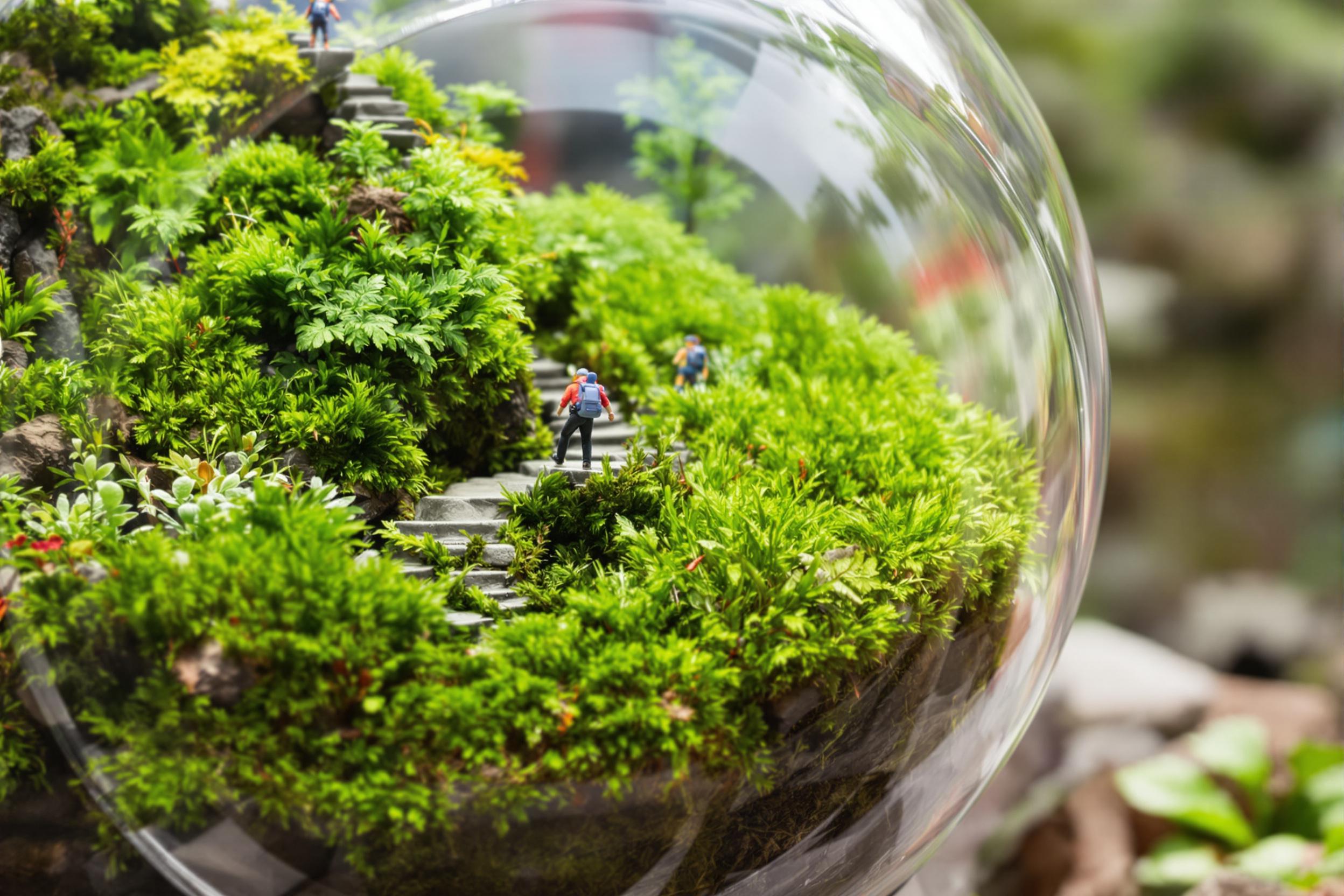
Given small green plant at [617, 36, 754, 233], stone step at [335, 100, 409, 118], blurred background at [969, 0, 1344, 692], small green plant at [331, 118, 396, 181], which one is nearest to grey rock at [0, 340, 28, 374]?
small green plant at [331, 118, 396, 181]

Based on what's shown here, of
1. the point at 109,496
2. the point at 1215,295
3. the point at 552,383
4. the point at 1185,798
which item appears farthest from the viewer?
the point at 1215,295

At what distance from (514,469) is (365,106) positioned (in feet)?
2.31

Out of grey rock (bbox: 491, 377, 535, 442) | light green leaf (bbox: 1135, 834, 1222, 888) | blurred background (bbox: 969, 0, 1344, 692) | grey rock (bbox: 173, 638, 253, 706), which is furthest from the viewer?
blurred background (bbox: 969, 0, 1344, 692)

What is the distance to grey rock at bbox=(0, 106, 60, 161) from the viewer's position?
131 centimetres

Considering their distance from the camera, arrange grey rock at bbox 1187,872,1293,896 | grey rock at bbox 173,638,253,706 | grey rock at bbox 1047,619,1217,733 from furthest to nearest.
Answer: grey rock at bbox 1047,619,1217,733 → grey rock at bbox 1187,872,1293,896 → grey rock at bbox 173,638,253,706

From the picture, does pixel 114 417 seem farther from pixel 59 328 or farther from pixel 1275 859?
pixel 1275 859

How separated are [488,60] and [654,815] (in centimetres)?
126

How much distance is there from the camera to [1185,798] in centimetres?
297

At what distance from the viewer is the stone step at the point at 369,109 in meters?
1.63

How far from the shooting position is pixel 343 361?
4.39 ft

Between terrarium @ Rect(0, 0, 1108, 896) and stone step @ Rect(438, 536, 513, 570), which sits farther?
stone step @ Rect(438, 536, 513, 570)

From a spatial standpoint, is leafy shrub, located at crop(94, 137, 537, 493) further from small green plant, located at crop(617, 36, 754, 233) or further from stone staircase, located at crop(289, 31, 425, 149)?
small green plant, located at crop(617, 36, 754, 233)

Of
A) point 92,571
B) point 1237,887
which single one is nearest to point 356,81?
point 92,571

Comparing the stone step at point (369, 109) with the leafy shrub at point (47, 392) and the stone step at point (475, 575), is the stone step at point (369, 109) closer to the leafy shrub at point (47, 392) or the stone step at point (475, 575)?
the leafy shrub at point (47, 392)
